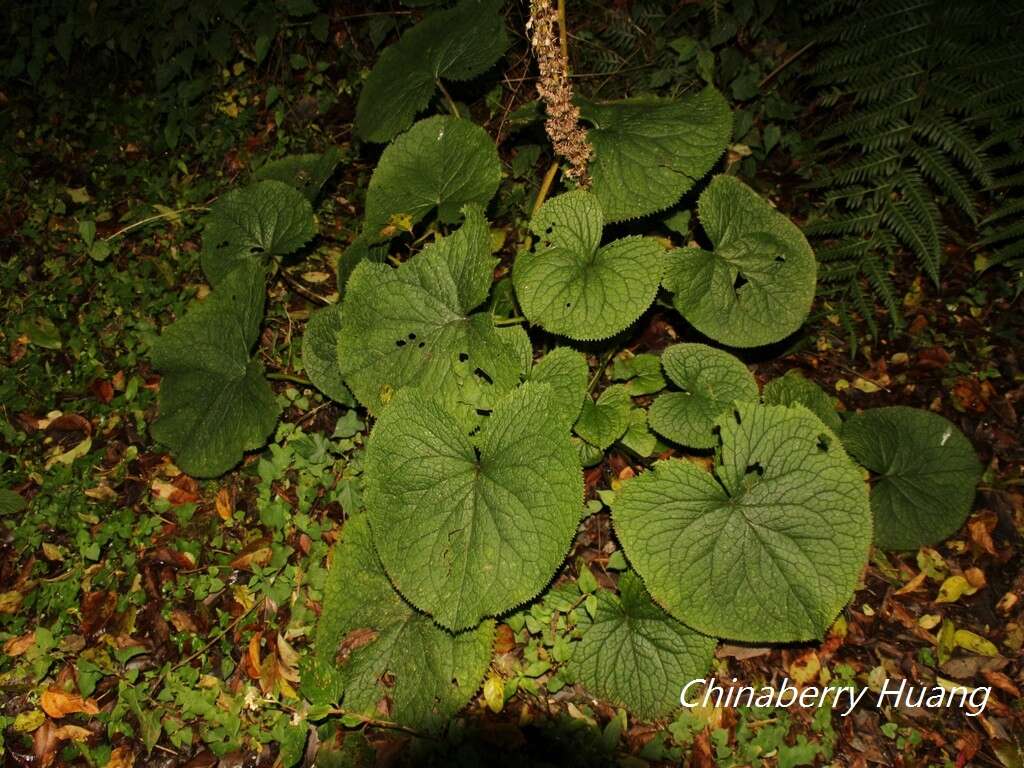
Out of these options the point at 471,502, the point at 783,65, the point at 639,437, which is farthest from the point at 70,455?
the point at 783,65

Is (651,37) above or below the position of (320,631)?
above

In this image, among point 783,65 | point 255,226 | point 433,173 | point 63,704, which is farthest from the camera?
point 783,65

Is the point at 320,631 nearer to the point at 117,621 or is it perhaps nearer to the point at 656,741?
the point at 117,621

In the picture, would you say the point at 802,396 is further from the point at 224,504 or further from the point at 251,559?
the point at 224,504

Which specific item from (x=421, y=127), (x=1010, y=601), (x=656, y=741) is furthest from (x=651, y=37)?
(x=656, y=741)

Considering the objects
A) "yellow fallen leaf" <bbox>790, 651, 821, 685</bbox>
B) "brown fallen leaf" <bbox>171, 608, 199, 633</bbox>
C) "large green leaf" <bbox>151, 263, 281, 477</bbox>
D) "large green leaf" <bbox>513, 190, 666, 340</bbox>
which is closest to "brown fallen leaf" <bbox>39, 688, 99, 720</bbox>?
"brown fallen leaf" <bbox>171, 608, 199, 633</bbox>
